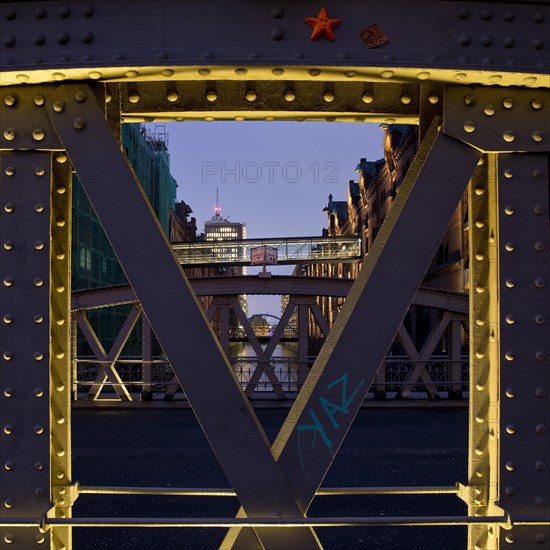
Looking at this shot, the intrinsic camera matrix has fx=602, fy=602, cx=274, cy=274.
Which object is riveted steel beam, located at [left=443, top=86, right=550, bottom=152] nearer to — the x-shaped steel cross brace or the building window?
the x-shaped steel cross brace

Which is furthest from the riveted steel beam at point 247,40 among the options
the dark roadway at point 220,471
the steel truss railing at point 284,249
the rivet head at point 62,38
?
the steel truss railing at point 284,249

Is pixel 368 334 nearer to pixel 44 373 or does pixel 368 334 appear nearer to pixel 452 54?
pixel 452 54

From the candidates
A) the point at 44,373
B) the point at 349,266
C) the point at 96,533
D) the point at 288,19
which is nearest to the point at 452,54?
the point at 288,19

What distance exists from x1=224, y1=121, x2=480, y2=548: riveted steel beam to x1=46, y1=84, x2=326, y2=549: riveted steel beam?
0.45ft

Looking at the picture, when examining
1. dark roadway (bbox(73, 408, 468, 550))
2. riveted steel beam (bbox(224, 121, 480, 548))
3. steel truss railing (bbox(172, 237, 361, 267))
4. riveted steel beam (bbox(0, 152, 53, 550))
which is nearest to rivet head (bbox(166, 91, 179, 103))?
riveted steel beam (bbox(0, 152, 53, 550))

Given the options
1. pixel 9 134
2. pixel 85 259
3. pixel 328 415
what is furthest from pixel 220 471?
pixel 85 259

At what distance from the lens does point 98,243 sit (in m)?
30.5

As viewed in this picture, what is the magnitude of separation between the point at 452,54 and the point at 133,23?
4.37ft

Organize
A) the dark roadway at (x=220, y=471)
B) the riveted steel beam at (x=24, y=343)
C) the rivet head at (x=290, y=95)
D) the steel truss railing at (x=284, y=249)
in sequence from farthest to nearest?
the steel truss railing at (x=284, y=249)
the dark roadway at (x=220, y=471)
the rivet head at (x=290, y=95)
the riveted steel beam at (x=24, y=343)

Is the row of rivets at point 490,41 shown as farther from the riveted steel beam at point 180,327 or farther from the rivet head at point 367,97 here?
the riveted steel beam at point 180,327

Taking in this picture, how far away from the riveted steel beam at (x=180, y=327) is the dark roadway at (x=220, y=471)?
4.62 meters

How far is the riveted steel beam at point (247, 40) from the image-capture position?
8.16ft

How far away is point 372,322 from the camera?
2617 mm

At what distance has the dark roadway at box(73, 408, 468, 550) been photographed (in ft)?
22.9
